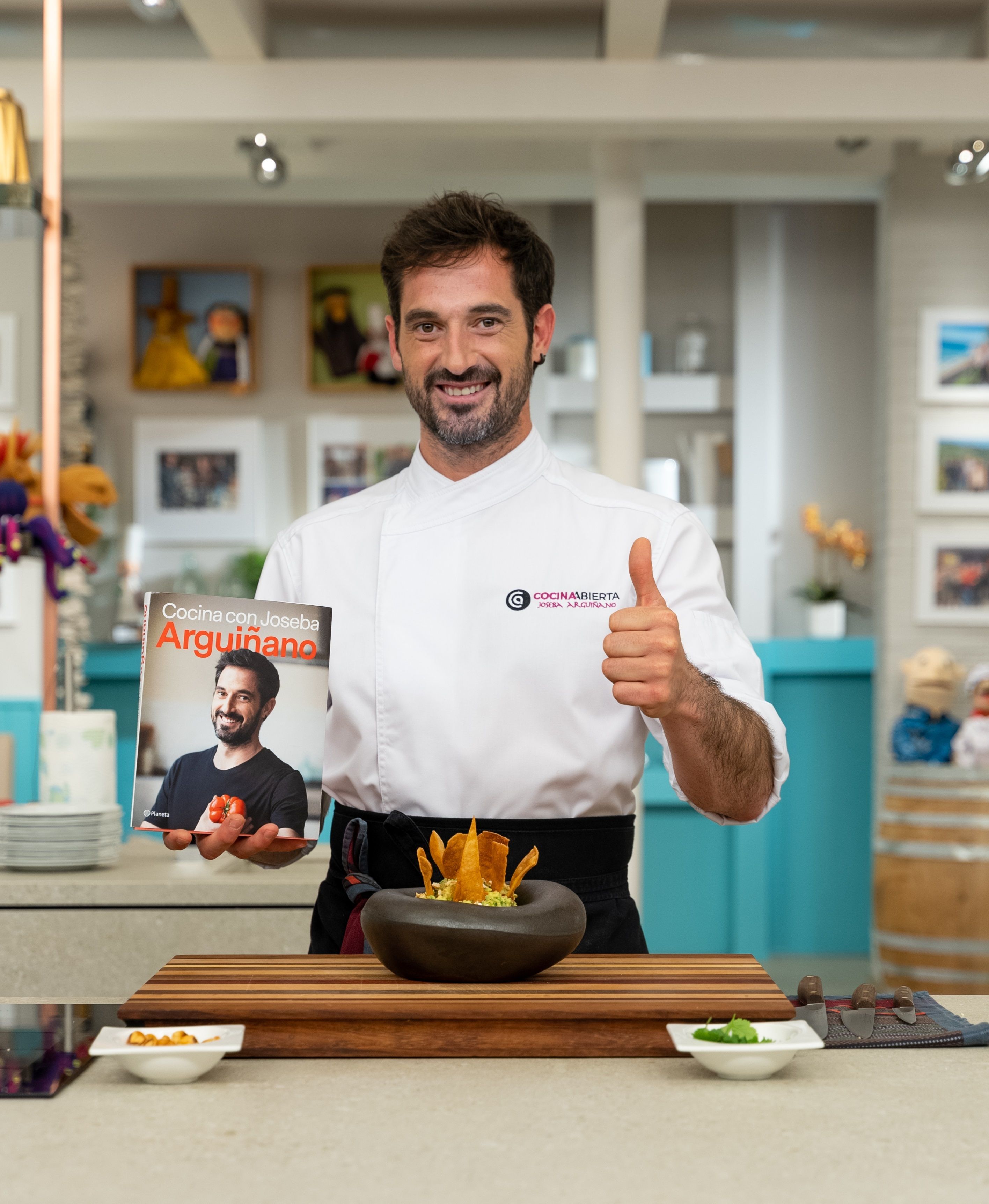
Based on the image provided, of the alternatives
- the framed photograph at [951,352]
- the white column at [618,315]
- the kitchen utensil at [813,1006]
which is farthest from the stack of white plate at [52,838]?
the framed photograph at [951,352]

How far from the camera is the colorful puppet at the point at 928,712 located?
196 inches

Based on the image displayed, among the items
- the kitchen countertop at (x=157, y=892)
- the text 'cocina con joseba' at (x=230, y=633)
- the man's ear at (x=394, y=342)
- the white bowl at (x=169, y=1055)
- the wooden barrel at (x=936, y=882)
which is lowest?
the wooden barrel at (x=936, y=882)

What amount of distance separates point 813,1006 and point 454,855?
1.36ft

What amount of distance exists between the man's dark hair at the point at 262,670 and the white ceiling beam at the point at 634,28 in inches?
120

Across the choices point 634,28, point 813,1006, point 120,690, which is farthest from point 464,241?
point 120,690

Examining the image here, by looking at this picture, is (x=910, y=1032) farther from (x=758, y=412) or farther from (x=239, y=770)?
(x=758, y=412)

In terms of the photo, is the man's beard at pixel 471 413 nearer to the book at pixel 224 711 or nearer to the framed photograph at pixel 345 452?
the book at pixel 224 711

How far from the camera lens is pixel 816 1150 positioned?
1056 mm

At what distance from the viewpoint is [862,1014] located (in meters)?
1.41

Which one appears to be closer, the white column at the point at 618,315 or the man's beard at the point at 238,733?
the man's beard at the point at 238,733

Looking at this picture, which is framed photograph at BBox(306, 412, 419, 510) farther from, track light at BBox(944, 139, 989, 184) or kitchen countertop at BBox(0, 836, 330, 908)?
kitchen countertop at BBox(0, 836, 330, 908)

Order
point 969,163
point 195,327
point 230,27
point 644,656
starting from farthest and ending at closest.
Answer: point 195,327 < point 969,163 < point 230,27 < point 644,656

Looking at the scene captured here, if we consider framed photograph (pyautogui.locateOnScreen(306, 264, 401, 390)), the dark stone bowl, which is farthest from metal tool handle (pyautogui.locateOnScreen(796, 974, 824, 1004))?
framed photograph (pyautogui.locateOnScreen(306, 264, 401, 390))

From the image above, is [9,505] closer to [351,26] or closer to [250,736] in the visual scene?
[250,736]
